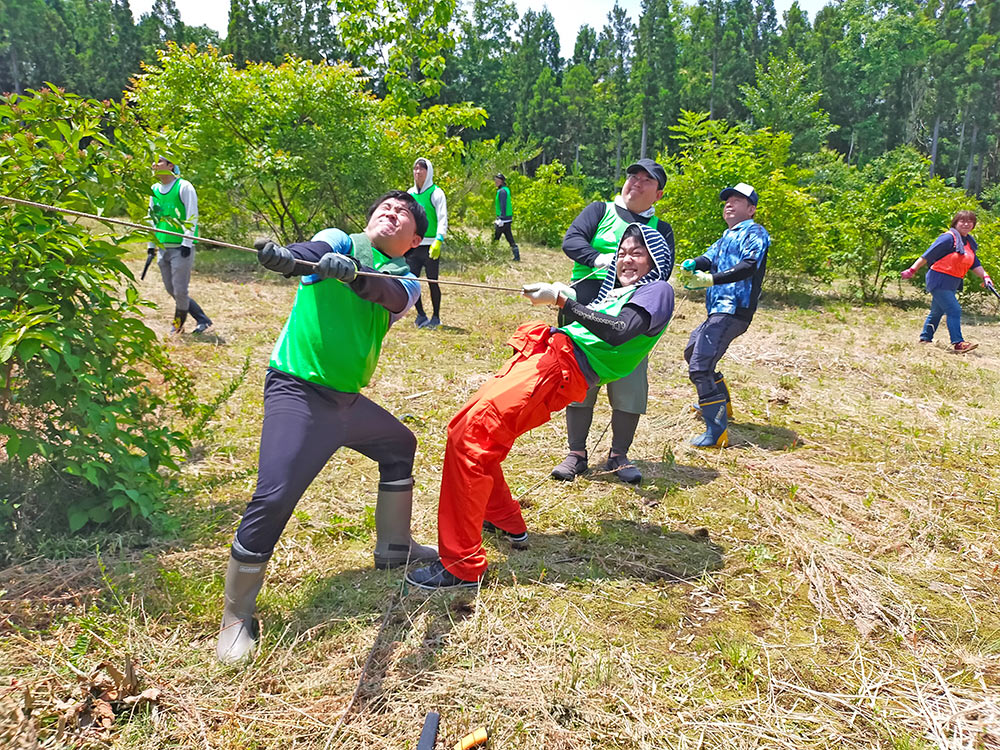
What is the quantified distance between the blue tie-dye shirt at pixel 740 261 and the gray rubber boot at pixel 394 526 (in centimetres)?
313

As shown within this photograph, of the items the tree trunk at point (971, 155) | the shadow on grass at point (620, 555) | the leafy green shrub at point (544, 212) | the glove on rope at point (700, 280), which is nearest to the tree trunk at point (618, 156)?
the tree trunk at point (971, 155)

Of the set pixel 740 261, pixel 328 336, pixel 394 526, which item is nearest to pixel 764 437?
pixel 740 261

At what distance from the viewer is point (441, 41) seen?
15.4m

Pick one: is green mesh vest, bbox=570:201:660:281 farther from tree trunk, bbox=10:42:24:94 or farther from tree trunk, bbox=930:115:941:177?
tree trunk, bbox=10:42:24:94

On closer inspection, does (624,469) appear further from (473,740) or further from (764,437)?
(473,740)

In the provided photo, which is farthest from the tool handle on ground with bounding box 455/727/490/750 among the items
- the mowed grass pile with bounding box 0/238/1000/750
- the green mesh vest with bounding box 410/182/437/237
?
the green mesh vest with bounding box 410/182/437/237

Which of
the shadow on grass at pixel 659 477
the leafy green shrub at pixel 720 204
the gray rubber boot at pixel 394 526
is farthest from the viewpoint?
the leafy green shrub at pixel 720 204

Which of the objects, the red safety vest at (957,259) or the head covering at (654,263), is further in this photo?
the red safety vest at (957,259)

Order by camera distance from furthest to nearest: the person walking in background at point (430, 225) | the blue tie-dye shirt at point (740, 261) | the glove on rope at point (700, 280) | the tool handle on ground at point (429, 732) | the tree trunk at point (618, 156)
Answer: the tree trunk at point (618, 156), the person walking in background at point (430, 225), the blue tie-dye shirt at point (740, 261), the glove on rope at point (700, 280), the tool handle on ground at point (429, 732)

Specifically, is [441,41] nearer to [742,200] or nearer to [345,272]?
[742,200]

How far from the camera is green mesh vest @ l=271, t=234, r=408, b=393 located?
2.75 meters

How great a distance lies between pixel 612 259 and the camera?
13.9ft

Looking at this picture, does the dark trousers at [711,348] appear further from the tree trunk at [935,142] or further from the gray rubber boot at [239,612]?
the tree trunk at [935,142]

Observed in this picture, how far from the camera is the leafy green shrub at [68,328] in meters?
2.87
